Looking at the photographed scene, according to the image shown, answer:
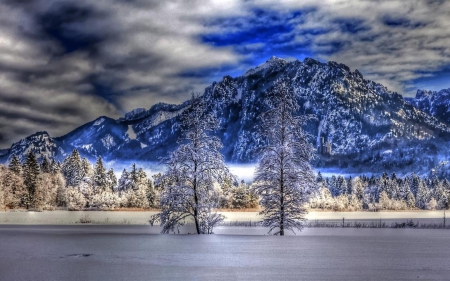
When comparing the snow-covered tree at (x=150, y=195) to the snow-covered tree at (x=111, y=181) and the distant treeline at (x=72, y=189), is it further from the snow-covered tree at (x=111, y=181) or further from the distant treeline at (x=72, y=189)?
the snow-covered tree at (x=111, y=181)

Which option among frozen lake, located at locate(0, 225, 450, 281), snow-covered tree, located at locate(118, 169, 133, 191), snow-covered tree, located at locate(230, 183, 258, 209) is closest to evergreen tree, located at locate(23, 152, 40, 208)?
snow-covered tree, located at locate(118, 169, 133, 191)

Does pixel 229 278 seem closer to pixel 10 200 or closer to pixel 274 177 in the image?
pixel 274 177

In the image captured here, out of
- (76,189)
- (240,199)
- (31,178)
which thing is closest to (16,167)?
(31,178)

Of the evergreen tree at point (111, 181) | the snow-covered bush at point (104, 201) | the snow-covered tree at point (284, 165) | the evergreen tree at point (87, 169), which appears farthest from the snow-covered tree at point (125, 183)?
the snow-covered tree at point (284, 165)

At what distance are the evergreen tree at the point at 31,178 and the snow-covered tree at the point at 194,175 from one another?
310 feet

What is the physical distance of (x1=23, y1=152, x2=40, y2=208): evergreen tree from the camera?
127081 millimetres

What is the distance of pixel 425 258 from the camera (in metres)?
21.5

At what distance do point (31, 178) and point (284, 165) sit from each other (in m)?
103

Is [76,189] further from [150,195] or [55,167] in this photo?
[55,167]

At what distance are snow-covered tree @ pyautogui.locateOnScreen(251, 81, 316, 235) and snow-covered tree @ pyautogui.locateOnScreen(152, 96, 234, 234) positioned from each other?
169 inches

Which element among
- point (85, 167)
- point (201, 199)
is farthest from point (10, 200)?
point (201, 199)

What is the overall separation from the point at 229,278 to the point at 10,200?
11771cm

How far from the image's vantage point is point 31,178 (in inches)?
5064

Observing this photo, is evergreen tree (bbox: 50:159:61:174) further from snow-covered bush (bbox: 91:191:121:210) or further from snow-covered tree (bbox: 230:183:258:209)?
snow-covered tree (bbox: 230:183:258:209)
